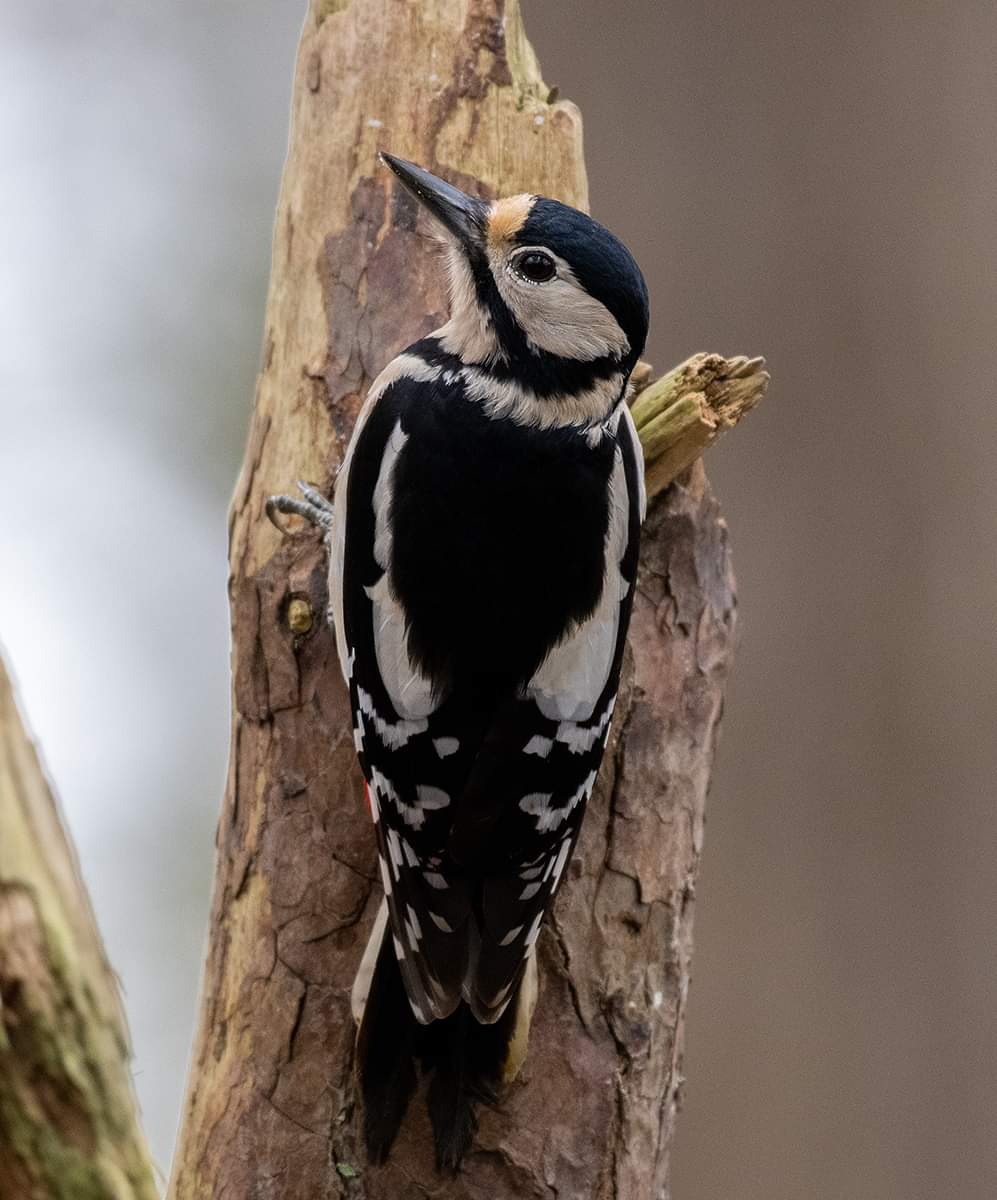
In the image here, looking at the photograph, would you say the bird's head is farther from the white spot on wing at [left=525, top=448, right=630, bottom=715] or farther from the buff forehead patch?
the white spot on wing at [left=525, top=448, right=630, bottom=715]

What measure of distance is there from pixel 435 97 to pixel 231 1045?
180 centimetres

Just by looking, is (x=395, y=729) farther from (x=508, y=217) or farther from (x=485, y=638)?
(x=508, y=217)

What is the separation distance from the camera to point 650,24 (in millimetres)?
3490

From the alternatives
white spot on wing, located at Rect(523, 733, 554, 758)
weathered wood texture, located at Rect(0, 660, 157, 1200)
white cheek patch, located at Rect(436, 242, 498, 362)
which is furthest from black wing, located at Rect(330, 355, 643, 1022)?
weathered wood texture, located at Rect(0, 660, 157, 1200)


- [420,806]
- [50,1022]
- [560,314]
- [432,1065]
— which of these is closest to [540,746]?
[420,806]

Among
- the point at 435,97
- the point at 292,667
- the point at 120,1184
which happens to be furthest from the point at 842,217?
the point at 120,1184

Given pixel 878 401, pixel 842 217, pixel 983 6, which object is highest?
pixel 983 6

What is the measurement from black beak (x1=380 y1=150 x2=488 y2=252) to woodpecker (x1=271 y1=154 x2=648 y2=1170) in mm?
53

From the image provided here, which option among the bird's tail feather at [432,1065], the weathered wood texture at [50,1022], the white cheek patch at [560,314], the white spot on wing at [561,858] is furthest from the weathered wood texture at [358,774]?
the weathered wood texture at [50,1022]

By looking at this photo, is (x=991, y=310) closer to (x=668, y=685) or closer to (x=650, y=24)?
(x=650, y=24)

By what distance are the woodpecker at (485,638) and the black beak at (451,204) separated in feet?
0.17

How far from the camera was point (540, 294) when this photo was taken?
228 centimetres

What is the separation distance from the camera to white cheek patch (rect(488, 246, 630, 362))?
224cm

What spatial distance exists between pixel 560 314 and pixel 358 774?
0.86m
